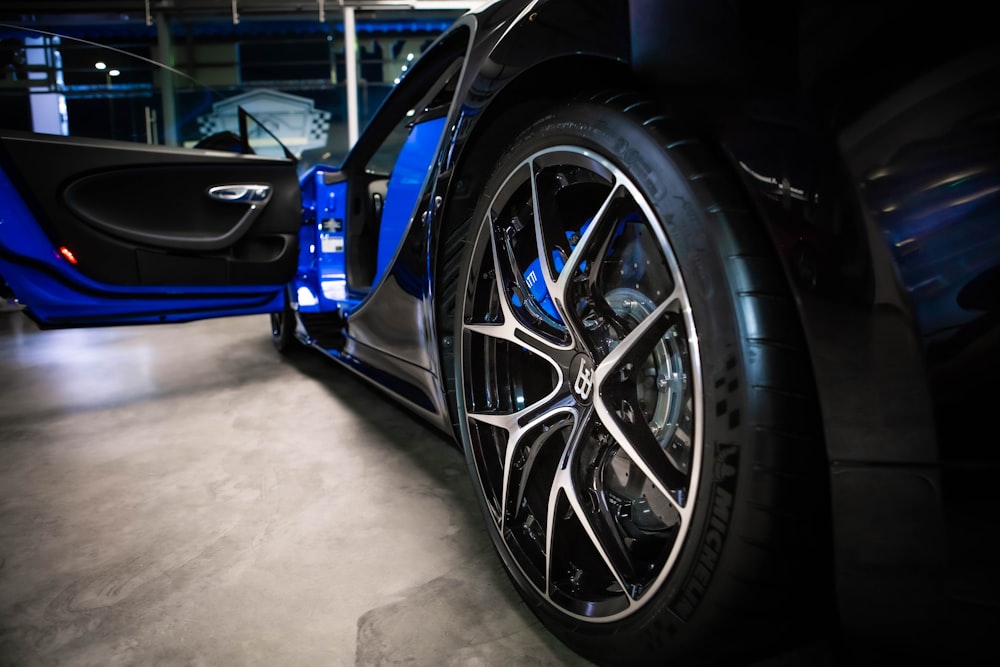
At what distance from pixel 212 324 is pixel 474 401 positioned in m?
4.01

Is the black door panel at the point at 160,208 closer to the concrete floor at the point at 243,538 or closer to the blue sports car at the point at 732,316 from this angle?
the concrete floor at the point at 243,538

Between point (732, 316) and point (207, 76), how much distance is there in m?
10.3

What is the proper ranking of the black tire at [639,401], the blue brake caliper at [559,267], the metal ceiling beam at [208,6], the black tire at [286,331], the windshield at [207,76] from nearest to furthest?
the black tire at [639,401], the blue brake caliper at [559,267], the windshield at [207,76], the black tire at [286,331], the metal ceiling beam at [208,6]

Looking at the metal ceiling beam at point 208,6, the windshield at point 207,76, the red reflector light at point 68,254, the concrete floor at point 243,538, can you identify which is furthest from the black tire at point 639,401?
the metal ceiling beam at point 208,6

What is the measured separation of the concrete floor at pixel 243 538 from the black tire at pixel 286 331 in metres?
0.65

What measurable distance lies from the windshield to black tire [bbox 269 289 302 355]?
0.82 metres

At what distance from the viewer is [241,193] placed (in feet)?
8.71

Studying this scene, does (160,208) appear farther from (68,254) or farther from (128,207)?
(68,254)

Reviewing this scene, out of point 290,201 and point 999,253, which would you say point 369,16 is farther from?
point 999,253

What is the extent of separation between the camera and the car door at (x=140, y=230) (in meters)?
2.28

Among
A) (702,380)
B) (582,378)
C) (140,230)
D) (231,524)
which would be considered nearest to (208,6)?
(140,230)

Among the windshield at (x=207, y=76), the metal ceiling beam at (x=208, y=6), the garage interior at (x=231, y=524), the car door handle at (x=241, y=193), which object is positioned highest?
the metal ceiling beam at (x=208, y=6)

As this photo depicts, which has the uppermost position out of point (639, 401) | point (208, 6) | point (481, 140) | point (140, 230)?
point (208, 6)

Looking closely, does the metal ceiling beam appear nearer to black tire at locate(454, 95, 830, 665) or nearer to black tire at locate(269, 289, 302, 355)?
black tire at locate(269, 289, 302, 355)
